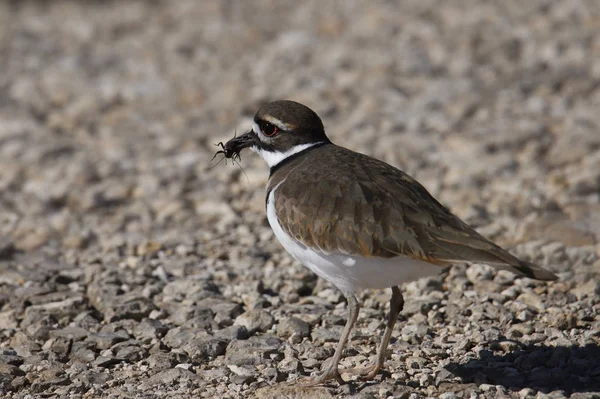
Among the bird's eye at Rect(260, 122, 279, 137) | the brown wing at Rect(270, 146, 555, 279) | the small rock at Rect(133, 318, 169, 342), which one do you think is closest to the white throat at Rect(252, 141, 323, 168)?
the bird's eye at Rect(260, 122, 279, 137)

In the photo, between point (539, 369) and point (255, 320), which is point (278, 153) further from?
point (539, 369)

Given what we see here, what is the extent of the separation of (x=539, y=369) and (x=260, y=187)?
165 inches

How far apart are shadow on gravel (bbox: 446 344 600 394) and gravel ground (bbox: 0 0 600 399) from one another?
2cm

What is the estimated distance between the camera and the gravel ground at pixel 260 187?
593cm

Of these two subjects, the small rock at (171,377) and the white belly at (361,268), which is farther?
the small rock at (171,377)

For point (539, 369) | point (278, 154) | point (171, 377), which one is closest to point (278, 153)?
point (278, 154)

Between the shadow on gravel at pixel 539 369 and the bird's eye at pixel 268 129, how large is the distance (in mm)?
2052

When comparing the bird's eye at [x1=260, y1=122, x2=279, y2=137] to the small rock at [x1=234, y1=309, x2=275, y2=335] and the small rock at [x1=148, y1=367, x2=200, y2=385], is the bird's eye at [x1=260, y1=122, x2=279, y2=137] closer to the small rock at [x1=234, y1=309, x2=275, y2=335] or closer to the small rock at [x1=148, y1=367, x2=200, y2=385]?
the small rock at [x1=234, y1=309, x2=275, y2=335]

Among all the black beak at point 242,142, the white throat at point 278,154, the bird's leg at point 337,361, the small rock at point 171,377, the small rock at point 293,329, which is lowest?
the small rock at point 171,377

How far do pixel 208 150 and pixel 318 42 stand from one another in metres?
3.54

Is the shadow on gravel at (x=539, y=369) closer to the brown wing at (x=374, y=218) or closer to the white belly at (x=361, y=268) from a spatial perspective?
the white belly at (x=361, y=268)

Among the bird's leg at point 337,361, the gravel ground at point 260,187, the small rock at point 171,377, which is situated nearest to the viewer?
the bird's leg at point 337,361

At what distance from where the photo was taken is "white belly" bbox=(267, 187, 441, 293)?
534 centimetres

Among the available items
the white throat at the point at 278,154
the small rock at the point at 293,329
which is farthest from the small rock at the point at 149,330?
the white throat at the point at 278,154
